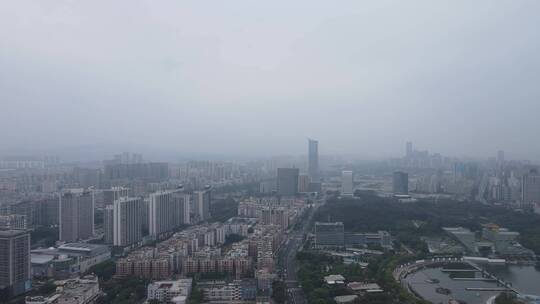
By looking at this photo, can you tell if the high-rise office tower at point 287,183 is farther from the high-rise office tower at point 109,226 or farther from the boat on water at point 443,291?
the boat on water at point 443,291

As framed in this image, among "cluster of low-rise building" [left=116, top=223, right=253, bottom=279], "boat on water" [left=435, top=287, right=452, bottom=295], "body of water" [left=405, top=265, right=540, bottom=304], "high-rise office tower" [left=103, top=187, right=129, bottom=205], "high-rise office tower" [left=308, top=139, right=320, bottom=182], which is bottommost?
"body of water" [left=405, top=265, right=540, bottom=304]

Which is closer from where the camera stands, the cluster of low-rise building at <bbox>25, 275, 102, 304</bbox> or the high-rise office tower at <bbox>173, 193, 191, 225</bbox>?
the cluster of low-rise building at <bbox>25, 275, 102, 304</bbox>

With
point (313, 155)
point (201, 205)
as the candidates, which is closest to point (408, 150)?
point (313, 155)

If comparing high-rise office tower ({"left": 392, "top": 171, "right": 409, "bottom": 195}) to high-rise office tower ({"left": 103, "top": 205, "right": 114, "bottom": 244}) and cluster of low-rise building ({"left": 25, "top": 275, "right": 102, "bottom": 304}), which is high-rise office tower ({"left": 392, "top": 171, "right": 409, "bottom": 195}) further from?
cluster of low-rise building ({"left": 25, "top": 275, "right": 102, "bottom": 304})

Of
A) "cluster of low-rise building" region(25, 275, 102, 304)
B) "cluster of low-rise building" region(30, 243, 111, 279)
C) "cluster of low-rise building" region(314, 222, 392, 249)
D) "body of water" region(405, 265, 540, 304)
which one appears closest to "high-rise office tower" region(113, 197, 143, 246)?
"cluster of low-rise building" region(30, 243, 111, 279)

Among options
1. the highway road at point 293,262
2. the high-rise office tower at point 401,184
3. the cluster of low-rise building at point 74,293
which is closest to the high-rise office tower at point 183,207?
the highway road at point 293,262

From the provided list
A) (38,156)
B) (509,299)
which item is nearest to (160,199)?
(509,299)

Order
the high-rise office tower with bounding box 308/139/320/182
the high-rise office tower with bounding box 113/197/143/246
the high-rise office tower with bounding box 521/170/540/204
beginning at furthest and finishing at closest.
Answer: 1. the high-rise office tower with bounding box 308/139/320/182
2. the high-rise office tower with bounding box 521/170/540/204
3. the high-rise office tower with bounding box 113/197/143/246
